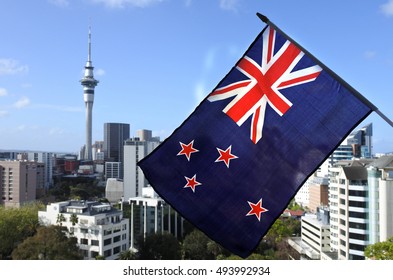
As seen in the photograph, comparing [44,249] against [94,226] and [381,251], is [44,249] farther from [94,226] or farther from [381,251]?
[381,251]

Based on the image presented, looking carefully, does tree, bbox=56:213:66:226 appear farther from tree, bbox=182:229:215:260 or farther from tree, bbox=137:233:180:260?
tree, bbox=182:229:215:260

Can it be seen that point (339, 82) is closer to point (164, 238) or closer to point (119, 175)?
point (164, 238)

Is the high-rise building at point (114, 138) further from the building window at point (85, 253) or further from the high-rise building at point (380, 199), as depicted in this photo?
the high-rise building at point (380, 199)

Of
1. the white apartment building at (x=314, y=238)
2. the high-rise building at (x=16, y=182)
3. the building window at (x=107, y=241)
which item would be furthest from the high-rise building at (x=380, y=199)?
the high-rise building at (x=16, y=182)

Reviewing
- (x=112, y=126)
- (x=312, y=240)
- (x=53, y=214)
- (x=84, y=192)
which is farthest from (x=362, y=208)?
(x=112, y=126)

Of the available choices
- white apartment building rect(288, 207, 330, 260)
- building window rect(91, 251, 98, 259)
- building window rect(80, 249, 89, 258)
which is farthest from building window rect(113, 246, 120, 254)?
white apartment building rect(288, 207, 330, 260)

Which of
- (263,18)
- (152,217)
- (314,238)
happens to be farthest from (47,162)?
(263,18)
